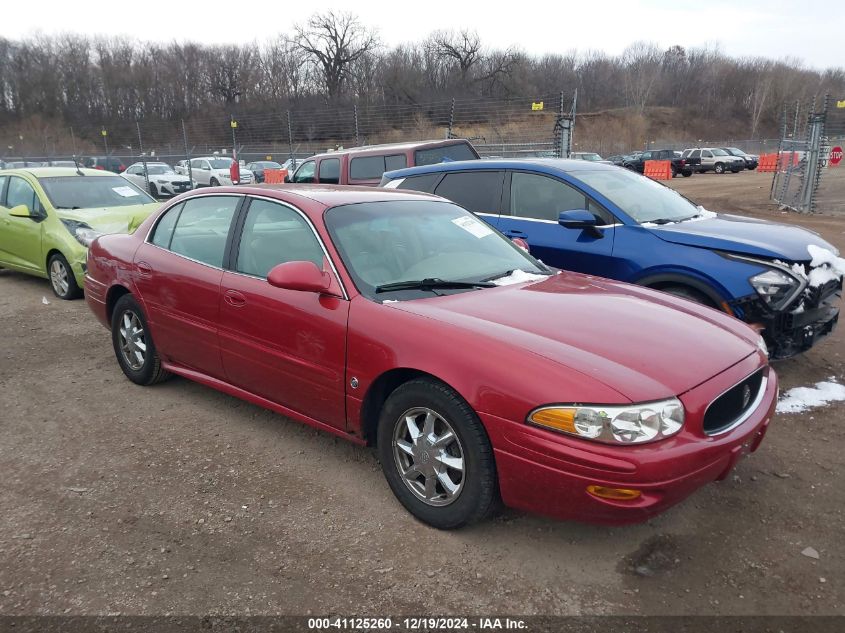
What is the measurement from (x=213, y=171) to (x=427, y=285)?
24.7 meters

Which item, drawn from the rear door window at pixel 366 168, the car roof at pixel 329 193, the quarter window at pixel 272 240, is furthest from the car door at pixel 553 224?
the rear door window at pixel 366 168

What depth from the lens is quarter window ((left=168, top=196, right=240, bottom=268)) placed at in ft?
13.0

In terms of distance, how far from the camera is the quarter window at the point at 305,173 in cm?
1132

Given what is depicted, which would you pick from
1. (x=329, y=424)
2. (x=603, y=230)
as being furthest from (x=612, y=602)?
(x=603, y=230)

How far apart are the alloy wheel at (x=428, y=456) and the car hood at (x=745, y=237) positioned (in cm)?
296

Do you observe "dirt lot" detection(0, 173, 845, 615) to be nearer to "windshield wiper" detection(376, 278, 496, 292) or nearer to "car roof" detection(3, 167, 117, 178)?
"windshield wiper" detection(376, 278, 496, 292)

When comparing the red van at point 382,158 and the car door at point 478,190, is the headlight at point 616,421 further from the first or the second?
the red van at point 382,158

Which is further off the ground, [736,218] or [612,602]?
[736,218]

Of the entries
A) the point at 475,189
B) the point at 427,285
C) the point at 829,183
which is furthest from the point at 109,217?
the point at 829,183

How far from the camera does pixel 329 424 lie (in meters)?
3.33

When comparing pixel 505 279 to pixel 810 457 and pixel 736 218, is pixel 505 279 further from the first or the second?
pixel 736 218

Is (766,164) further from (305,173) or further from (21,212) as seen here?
(21,212)

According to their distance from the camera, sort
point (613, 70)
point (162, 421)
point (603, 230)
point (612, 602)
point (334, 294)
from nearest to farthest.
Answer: point (612, 602)
point (334, 294)
point (162, 421)
point (603, 230)
point (613, 70)

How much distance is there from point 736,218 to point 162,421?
5120 mm
